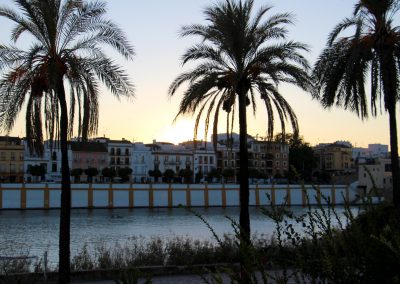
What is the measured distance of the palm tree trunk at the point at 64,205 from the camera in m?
11.0

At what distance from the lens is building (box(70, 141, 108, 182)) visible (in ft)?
348

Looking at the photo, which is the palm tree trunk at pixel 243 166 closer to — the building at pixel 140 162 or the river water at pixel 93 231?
the river water at pixel 93 231

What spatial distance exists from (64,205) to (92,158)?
98.4m

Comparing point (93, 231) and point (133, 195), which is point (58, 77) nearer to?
point (93, 231)

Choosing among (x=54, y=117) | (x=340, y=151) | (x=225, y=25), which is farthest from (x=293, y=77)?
(x=340, y=151)

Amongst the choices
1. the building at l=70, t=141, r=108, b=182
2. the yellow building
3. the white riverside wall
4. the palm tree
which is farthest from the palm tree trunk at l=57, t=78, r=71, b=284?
the building at l=70, t=141, r=108, b=182

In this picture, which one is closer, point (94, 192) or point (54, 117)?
point (54, 117)

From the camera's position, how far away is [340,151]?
142 meters

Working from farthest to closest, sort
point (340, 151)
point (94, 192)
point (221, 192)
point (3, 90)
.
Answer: point (340, 151) → point (221, 192) → point (94, 192) → point (3, 90)

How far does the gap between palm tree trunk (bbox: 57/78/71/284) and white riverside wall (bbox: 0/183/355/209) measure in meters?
64.2

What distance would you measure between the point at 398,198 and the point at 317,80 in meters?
4.14

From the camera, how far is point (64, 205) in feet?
36.5

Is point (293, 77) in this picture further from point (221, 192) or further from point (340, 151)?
point (340, 151)

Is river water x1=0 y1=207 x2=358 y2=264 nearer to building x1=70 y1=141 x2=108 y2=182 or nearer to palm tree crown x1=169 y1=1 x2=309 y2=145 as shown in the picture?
palm tree crown x1=169 y1=1 x2=309 y2=145
